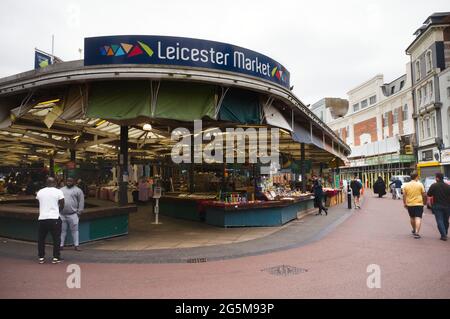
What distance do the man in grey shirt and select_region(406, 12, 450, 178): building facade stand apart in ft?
108

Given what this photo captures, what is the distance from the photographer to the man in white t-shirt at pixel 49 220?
802 cm

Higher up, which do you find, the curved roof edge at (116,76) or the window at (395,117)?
the window at (395,117)

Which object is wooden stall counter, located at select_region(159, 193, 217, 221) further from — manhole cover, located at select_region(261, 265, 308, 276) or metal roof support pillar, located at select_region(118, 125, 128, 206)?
manhole cover, located at select_region(261, 265, 308, 276)

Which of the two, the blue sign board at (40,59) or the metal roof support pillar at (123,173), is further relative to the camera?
the metal roof support pillar at (123,173)

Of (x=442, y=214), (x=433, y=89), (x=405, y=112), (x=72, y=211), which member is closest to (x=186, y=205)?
(x=72, y=211)

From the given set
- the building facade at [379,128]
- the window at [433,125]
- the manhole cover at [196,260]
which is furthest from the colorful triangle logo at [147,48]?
the building facade at [379,128]

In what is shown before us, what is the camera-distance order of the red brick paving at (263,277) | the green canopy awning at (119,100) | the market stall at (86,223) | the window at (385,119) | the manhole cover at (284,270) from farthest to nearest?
the window at (385,119) → the market stall at (86,223) → the green canopy awning at (119,100) → the manhole cover at (284,270) → the red brick paving at (263,277)

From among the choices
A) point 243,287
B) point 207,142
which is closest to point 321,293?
point 243,287

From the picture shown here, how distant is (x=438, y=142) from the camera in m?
35.6

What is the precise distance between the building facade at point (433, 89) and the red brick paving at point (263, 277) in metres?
29.4

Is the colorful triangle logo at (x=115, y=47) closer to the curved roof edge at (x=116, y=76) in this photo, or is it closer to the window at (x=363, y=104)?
the curved roof edge at (x=116, y=76)

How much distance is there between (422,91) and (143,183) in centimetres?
3296

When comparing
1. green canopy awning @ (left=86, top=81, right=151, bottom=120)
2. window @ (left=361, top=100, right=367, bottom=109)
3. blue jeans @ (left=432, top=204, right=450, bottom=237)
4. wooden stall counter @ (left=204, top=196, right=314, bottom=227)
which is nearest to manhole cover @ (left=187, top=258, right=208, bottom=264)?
green canopy awning @ (left=86, top=81, right=151, bottom=120)

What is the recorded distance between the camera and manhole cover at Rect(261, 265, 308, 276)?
6.94m
